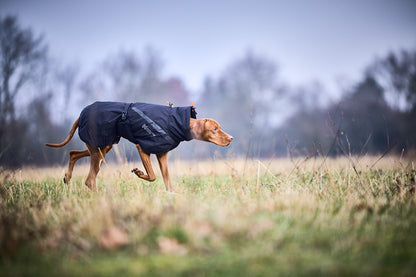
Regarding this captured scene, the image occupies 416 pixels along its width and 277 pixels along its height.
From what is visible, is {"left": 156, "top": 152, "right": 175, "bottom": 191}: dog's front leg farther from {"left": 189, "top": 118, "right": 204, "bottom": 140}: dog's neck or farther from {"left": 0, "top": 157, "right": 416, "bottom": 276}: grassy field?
{"left": 0, "top": 157, "right": 416, "bottom": 276}: grassy field

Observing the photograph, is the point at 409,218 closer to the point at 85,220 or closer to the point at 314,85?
the point at 85,220

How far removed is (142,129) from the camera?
13.3 ft

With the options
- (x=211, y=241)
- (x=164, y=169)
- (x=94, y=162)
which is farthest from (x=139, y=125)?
(x=211, y=241)

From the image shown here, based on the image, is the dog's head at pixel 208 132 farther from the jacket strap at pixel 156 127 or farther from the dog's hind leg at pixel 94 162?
the dog's hind leg at pixel 94 162

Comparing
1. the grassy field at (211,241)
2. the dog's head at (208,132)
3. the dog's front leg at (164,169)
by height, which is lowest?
the grassy field at (211,241)

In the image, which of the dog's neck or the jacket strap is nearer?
the jacket strap

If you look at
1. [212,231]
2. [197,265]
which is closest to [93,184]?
[212,231]

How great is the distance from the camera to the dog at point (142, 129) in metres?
4.01

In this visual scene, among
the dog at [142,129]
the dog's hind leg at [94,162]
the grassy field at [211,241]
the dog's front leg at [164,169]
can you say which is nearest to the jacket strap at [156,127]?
the dog at [142,129]

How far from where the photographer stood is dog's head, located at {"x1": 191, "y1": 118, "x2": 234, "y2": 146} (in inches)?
167

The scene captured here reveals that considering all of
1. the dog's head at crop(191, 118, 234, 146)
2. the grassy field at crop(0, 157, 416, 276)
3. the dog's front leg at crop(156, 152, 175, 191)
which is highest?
the dog's head at crop(191, 118, 234, 146)

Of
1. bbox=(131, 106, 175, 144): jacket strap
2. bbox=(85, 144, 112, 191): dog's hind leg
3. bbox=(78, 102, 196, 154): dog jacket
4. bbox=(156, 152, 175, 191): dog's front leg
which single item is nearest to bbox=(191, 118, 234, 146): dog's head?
bbox=(78, 102, 196, 154): dog jacket

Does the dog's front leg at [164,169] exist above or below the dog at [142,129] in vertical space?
below

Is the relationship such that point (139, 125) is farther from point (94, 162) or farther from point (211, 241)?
point (211, 241)
